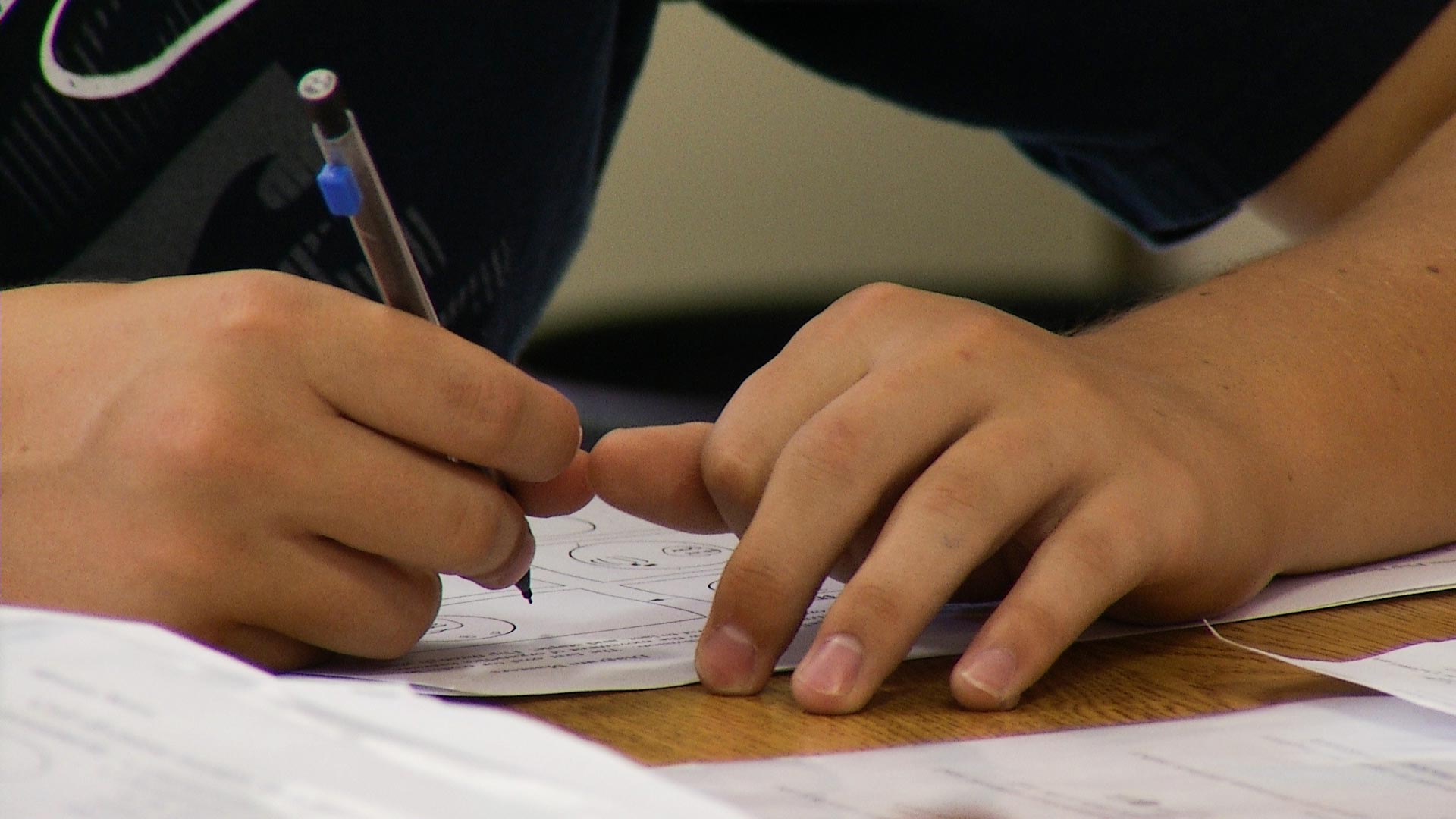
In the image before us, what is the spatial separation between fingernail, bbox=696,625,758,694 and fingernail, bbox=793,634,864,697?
0.02 metres

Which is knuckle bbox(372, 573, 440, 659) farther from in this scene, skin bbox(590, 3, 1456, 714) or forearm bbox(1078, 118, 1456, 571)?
forearm bbox(1078, 118, 1456, 571)

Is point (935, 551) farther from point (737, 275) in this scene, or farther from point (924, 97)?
point (737, 275)

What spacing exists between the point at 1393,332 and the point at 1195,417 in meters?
0.14

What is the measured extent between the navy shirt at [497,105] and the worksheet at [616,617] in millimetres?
236

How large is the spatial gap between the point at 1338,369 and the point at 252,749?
1.32 ft

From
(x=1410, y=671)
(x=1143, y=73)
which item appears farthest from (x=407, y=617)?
(x=1143, y=73)

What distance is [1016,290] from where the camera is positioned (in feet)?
7.79

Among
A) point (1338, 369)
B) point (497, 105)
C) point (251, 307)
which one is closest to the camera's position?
point (251, 307)

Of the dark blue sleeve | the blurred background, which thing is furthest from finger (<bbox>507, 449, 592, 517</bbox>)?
the blurred background

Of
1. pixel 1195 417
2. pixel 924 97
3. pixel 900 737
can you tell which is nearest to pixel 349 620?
pixel 900 737

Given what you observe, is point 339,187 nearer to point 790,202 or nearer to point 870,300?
point 870,300

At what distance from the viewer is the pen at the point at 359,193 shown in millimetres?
312

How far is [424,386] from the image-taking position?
1.15ft

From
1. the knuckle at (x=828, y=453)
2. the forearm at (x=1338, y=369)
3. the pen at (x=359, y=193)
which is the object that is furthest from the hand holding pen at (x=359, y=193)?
the forearm at (x=1338, y=369)
